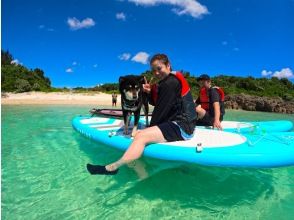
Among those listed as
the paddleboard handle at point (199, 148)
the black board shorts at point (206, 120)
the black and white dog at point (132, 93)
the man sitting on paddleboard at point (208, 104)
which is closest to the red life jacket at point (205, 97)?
the man sitting on paddleboard at point (208, 104)

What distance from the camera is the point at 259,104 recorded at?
853 inches

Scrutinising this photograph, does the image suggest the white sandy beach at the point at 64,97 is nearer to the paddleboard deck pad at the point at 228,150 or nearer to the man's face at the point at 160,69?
the paddleboard deck pad at the point at 228,150

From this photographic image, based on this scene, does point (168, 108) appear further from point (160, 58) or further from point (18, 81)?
point (18, 81)

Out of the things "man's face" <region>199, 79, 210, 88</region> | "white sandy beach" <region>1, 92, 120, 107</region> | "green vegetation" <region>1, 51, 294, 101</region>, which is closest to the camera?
"man's face" <region>199, 79, 210, 88</region>

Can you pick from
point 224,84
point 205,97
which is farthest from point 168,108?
point 224,84

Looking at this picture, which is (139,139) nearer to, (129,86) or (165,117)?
(165,117)

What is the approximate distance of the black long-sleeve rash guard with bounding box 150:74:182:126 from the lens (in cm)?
329

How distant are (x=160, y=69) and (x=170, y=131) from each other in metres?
0.73

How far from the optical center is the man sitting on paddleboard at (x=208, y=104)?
4.82 m

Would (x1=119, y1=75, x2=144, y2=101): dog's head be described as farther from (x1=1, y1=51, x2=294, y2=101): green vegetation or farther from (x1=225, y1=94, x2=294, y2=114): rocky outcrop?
(x1=1, y1=51, x2=294, y2=101): green vegetation

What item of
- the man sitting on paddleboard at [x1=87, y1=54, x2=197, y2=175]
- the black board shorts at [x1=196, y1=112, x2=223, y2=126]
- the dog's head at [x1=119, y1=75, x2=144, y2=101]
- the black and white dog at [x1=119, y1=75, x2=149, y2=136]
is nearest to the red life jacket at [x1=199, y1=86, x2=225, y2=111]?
the black board shorts at [x1=196, y1=112, x2=223, y2=126]

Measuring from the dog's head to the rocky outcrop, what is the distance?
18961 mm

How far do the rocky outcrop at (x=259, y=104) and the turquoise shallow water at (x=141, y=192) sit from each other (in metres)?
17.8

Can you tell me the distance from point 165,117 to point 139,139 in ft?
1.52
